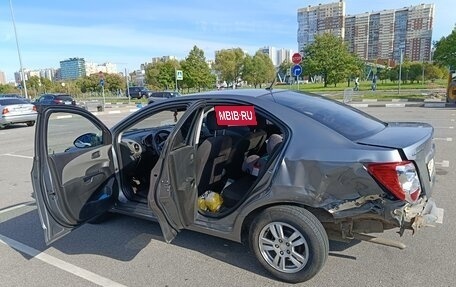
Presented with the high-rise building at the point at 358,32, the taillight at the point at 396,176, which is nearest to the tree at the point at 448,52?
the taillight at the point at 396,176

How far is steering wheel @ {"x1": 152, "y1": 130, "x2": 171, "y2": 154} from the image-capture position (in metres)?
3.89

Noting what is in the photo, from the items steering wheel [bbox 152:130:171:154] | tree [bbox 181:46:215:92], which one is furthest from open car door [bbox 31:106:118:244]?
tree [bbox 181:46:215:92]

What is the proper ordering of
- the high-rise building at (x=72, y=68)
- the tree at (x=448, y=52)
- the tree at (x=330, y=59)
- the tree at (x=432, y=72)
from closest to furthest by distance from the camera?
the tree at (x=448, y=52) < the tree at (x=330, y=59) < the tree at (x=432, y=72) < the high-rise building at (x=72, y=68)

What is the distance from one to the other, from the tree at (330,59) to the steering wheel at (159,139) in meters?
43.9

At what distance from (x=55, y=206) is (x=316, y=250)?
7.16ft

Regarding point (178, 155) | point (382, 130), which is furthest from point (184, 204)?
point (382, 130)

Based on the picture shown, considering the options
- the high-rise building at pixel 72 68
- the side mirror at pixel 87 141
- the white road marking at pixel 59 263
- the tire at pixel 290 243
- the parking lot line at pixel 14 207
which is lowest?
the parking lot line at pixel 14 207

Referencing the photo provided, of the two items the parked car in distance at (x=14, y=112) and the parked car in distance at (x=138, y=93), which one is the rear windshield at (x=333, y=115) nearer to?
the parked car in distance at (x=14, y=112)

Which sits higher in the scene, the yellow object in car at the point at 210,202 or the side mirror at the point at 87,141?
the side mirror at the point at 87,141

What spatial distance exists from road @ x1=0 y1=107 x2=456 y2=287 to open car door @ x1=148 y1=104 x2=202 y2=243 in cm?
42

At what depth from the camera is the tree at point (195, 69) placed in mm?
44188

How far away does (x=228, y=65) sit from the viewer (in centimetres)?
5831

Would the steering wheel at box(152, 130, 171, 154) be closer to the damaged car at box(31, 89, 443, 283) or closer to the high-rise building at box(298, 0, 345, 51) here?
the damaged car at box(31, 89, 443, 283)

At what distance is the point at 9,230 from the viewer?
3645 millimetres
